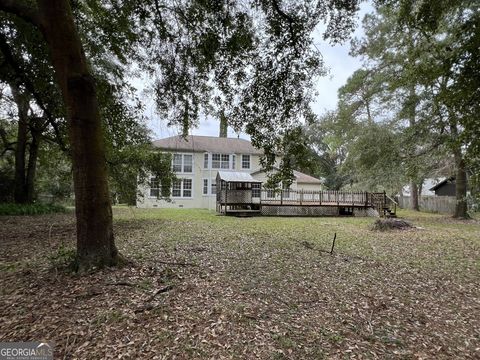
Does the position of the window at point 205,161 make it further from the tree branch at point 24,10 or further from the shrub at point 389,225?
the tree branch at point 24,10

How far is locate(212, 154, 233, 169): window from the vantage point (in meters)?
24.6

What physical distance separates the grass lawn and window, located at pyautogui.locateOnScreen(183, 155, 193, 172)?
17822 mm

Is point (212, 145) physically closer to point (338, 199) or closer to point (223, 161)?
point (223, 161)

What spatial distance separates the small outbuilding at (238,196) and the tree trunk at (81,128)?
44.4 ft

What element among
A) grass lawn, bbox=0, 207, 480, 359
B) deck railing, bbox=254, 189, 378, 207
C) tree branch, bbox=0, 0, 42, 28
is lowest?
grass lawn, bbox=0, 207, 480, 359

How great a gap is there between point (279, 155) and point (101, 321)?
495 cm

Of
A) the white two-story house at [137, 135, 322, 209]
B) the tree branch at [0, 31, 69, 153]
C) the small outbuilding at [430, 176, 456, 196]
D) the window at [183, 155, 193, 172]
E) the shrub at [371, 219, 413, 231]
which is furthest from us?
the small outbuilding at [430, 176, 456, 196]

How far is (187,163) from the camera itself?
2428 cm

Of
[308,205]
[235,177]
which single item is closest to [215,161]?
[235,177]

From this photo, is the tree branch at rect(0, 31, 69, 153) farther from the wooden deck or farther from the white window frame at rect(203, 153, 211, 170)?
the white window frame at rect(203, 153, 211, 170)

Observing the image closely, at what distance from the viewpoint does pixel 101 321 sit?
10.3ft

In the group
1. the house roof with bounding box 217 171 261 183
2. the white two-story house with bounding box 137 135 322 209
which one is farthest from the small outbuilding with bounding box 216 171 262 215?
the white two-story house with bounding box 137 135 322 209

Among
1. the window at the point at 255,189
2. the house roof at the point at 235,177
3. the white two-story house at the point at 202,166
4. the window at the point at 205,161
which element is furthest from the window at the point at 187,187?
the window at the point at 255,189

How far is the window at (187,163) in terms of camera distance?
79.4ft
